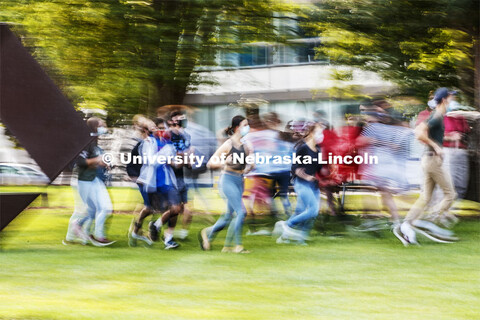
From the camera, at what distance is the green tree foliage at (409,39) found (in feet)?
38.3

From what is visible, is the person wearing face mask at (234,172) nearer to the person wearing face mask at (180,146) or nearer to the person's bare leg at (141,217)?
the person's bare leg at (141,217)

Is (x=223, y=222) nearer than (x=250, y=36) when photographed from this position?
Yes

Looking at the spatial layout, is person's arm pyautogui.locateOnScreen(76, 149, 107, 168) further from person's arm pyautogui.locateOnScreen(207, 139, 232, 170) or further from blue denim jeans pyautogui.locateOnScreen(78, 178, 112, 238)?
person's arm pyautogui.locateOnScreen(207, 139, 232, 170)

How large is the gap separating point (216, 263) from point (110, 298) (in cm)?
227

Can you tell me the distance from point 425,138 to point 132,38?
196 inches

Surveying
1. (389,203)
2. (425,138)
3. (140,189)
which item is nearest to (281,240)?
(389,203)

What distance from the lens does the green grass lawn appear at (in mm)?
6039

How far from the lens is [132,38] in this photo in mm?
12102

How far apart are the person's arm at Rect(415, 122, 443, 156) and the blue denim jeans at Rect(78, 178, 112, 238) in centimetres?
425

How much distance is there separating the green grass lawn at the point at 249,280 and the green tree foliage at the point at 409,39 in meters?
2.98

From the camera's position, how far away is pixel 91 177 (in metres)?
10.6

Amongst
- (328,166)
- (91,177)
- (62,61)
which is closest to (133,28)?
(62,61)

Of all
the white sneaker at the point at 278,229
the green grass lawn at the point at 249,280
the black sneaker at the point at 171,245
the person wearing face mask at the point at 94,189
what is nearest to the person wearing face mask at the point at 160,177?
the black sneaker at the point at 171,245

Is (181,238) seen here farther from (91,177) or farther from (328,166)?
(328,166)
